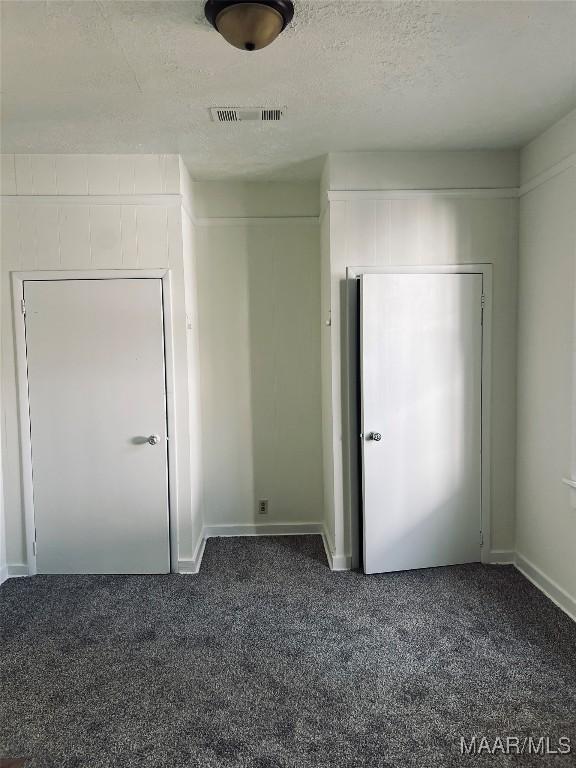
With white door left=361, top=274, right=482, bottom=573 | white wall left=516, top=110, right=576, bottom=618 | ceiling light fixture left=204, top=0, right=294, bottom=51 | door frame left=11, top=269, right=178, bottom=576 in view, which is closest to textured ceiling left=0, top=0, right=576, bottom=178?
ceiling light fixture left=204, top=0, right=294, bottom=51

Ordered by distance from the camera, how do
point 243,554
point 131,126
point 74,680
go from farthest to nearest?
1. point 243,554
2. point 131,126
3. point 74,680

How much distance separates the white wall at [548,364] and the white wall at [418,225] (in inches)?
4.4

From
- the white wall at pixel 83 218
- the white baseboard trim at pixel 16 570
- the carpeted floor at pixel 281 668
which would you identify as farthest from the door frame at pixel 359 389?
the white baseboard trim at pixel 16 570

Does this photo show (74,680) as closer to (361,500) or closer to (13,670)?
(13,670)

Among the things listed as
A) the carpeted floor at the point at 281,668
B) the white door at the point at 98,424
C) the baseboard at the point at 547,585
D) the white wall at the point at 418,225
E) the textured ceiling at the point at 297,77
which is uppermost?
the textured ceiling at the point at 297,77

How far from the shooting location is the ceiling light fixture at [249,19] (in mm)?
1631

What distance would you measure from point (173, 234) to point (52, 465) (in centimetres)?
168

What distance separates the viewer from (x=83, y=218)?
302cm

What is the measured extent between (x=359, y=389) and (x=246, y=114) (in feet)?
5.62

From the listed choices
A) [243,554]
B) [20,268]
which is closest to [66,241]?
[20,268]

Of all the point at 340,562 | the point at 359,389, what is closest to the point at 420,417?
the point at 359,389

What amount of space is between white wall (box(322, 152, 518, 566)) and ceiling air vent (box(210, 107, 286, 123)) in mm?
607

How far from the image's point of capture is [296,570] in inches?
126

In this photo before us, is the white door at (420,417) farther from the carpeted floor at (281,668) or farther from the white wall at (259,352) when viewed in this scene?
the white wall at (259,352)
